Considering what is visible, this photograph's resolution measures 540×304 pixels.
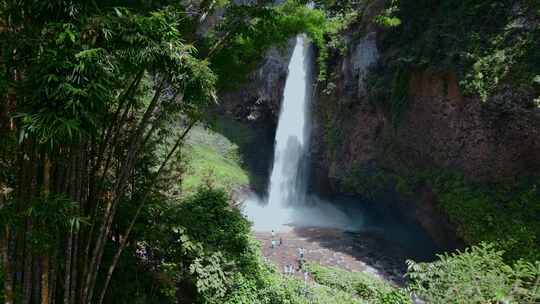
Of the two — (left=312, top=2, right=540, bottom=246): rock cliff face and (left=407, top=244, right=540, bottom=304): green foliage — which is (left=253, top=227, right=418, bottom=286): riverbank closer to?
(left=312, top=2, right=540, bottom=246): rock cliff face

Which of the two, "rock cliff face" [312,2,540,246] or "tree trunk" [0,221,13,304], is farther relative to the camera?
"rock cliff face" [312,2,540,246]

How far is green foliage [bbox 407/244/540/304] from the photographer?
138 inches

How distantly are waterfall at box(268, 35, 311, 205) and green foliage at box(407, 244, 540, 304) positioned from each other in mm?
14522

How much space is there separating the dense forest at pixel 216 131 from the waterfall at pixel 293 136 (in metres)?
1.83

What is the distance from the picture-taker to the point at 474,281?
389 cm

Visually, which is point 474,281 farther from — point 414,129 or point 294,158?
point 294,158

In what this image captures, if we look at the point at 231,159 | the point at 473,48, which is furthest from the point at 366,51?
the point at 231,159

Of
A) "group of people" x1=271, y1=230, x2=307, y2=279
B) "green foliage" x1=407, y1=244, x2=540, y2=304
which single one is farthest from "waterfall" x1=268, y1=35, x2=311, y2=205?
"green foliage" x1=407, y1=244, x2=540, y2=304

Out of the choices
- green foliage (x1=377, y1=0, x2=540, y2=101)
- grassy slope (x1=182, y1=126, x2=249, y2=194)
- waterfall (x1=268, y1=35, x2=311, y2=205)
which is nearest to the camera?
green foliage (x1=377, y1=0, x2=540, y2=101)

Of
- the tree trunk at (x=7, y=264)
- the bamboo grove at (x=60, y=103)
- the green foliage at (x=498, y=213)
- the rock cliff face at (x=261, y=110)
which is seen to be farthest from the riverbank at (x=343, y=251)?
the tree trunk at (x=7, y=264)

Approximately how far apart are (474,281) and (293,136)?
16.2m

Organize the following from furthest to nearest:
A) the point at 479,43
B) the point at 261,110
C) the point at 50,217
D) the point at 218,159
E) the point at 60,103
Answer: the point at 261,110, the point at 218,159, the point at 479,43, the point at 50,217, the point at 60,103

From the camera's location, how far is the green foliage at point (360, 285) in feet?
25.7

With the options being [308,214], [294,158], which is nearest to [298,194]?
[308,214]
